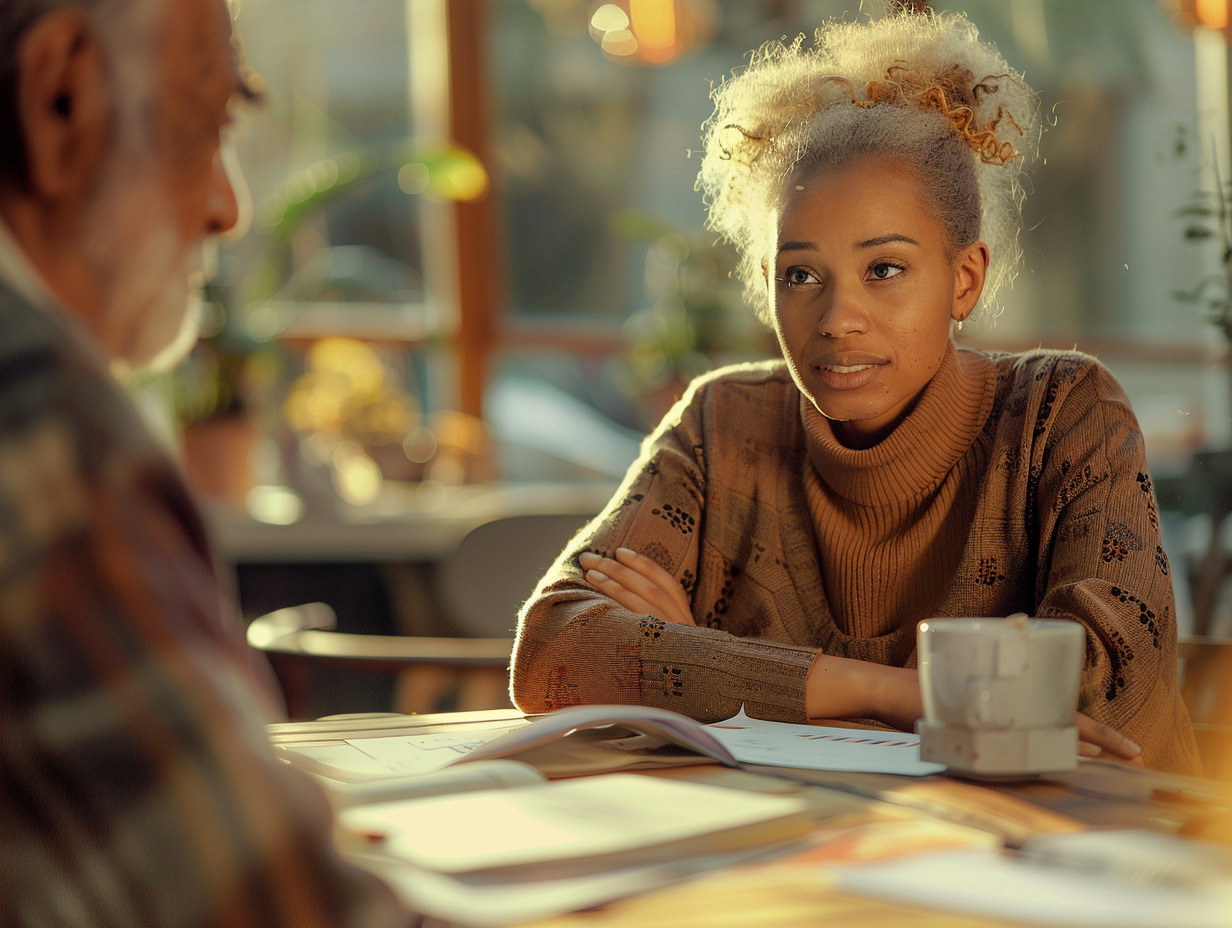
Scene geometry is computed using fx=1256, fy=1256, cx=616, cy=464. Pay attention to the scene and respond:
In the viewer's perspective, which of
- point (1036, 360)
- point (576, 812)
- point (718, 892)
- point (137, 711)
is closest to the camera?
point (137, 711)

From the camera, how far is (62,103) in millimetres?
594

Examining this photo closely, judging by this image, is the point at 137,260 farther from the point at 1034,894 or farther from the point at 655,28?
the point at 655,28

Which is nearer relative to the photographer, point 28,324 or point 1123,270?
point 28,324

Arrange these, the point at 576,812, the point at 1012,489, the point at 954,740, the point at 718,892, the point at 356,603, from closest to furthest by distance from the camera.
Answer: the point at 718,892 → the point at 576,812 → the point at 954,740 → the point at 1012,489 → the point at 356,603

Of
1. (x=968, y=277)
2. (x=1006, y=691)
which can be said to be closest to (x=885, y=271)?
(x=968, y=277)

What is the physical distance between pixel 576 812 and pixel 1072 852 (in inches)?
10.3

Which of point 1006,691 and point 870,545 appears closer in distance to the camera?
point 1006,691

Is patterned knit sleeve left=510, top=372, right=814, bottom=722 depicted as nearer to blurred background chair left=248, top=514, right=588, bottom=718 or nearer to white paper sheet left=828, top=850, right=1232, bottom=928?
blurred background chair left=248, top=514, right=588, bottom=718

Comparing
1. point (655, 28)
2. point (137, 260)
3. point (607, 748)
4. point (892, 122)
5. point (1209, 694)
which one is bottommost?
point (1209, 694)

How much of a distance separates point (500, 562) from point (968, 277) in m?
1.08

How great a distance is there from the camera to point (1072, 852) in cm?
62

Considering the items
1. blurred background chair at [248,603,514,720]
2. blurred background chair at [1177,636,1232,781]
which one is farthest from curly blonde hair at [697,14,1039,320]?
blurred background chair at [248,603,514,720]

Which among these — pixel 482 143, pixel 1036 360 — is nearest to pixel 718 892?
pixel 1036 360

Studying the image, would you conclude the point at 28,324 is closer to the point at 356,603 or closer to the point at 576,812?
the point at 576,812
